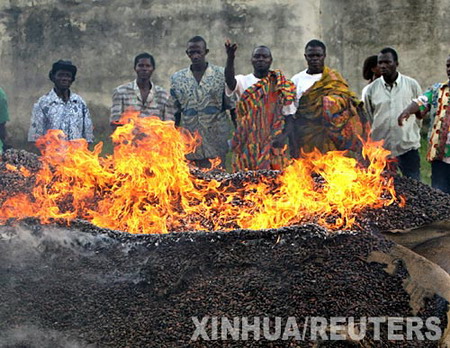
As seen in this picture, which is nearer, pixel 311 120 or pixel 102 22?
pixel 311 120

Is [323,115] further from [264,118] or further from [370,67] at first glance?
[370,67]

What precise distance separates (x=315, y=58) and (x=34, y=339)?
4350 millimetres

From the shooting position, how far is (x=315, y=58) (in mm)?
7359

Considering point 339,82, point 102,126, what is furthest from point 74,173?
point 102,126

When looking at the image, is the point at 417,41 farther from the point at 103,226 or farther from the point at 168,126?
the point at 103,226

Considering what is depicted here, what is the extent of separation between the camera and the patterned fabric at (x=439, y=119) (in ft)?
23.3

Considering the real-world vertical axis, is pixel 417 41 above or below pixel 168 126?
above

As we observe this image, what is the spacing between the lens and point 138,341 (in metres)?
4.13

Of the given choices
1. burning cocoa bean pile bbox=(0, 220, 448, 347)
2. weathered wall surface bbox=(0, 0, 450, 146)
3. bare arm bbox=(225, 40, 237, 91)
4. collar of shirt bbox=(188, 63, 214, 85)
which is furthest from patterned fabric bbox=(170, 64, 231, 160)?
weathered wall surface bbox=(0, 0, 450, 146)

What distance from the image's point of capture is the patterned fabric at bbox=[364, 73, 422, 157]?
768 cm

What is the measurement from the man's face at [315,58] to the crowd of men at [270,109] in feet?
0.03

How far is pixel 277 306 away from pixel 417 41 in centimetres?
771

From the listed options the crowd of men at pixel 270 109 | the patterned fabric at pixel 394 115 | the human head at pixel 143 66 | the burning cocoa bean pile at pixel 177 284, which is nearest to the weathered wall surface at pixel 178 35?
the patterned fabric at pixel 394 115

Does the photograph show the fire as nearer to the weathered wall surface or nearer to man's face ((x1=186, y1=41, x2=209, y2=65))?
man's face ((x1=186, y1=41, x2=209, y2=65))
